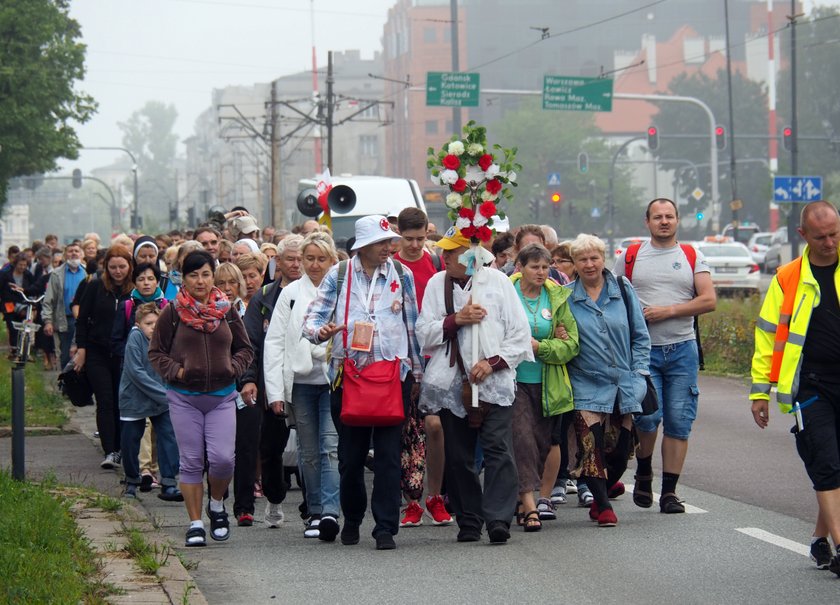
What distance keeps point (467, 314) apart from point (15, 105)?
34.5m

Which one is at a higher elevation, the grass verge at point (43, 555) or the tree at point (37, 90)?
the tree at point (37, 90)

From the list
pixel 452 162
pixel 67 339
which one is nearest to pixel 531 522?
pixel 452 162

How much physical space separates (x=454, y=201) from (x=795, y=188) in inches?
899

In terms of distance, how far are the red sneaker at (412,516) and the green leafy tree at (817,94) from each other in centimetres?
8749

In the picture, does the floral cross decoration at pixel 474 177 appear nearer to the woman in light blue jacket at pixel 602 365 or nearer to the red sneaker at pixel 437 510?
the woman in light blue jacket at pixel 602 365

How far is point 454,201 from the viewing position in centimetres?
889

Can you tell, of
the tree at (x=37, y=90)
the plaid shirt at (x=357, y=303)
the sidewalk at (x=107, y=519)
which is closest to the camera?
the sidewalk at (x=107, y=519)

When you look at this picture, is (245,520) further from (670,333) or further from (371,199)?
(371,199)

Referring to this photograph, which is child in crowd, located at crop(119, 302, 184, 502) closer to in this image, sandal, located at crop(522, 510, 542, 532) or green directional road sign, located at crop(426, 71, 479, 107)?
sandal, located at crop(522, 510, 542, 532)

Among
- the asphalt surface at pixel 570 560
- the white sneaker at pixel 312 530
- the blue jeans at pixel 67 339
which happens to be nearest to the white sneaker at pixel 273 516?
the asphalt surface at pixel 570 560

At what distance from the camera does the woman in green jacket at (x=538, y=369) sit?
909cm

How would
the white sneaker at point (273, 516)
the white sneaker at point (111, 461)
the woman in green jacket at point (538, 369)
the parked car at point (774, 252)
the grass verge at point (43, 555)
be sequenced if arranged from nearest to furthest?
the grass verge at point (43, 555) → the woman in green jacket at point (538, 369) → the white sneaker at point (273, 516) → the white sneaker at point (111, 461) → the parked car at point (774, 252)

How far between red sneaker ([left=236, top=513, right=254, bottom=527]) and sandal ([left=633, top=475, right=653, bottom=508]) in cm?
253

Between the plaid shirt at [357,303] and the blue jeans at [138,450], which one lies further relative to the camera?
the blue jeans at [138,450]
